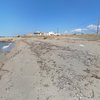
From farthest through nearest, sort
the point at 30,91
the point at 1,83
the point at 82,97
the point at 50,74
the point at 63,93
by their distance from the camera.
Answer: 1. the point at 50,74
2. the point at 1,83
3. the point at 30,91
4. the point at 63,93
5. the point at 82,97

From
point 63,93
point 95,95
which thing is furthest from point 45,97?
point 95,95

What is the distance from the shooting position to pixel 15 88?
9.09m

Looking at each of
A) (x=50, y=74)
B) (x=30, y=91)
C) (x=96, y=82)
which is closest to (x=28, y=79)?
(x=50, y=74)

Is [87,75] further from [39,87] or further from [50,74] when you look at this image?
[39,87]

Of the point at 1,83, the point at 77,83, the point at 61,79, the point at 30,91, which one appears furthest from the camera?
the point at 1,83

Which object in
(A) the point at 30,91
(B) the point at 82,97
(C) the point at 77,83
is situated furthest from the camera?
(C) the point at 77,83

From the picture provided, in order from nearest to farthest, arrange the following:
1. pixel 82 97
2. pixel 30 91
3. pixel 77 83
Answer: pixel 82 97 < pixel 30 91 < pixel 77 83

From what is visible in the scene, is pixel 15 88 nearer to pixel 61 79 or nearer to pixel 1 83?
pixel 1 83

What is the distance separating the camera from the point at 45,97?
756 cm

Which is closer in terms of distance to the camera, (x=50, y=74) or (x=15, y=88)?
(x=15, y=88)

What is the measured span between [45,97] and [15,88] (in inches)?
82.8

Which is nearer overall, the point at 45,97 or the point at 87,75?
the point at 45,97

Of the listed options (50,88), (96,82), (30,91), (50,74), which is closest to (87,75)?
(96,82)

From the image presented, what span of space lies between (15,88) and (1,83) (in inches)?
64.6
